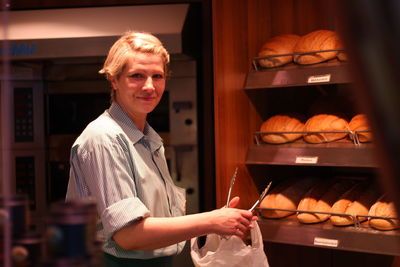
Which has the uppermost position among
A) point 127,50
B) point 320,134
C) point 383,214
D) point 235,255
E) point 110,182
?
point 127,50

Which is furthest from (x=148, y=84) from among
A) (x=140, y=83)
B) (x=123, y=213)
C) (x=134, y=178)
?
(x=123, y=213)

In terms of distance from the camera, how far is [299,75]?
2129mm

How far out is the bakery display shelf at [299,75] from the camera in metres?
2.03

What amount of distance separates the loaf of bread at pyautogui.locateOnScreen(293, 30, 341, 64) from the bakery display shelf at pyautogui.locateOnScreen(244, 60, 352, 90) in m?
0.03

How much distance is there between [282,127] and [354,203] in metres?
0.42

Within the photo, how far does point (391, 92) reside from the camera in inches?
10.6

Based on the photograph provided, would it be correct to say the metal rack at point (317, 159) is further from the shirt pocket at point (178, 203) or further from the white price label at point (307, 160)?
the shirt pocket at point (178, 203)

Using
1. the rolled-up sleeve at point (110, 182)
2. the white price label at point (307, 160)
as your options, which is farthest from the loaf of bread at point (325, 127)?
the rolled-up sleeve at point (110, 182)

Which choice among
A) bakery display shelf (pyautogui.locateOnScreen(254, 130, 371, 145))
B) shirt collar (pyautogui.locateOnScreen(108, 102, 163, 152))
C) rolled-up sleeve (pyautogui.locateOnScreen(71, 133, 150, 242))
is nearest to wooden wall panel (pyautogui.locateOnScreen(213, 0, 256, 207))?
bakery display shelf (pyautogui.locateOnScreen(254, 130, 371, 145))

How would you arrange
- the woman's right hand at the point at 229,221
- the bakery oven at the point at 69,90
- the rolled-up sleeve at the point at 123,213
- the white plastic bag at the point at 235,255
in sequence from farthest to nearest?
the bakery oven at the point at 69,90
the white plastic bag at the point at 235,255
the woman's right hand at the point at 229,221
the rolled-up sleeve at the point at 123,213

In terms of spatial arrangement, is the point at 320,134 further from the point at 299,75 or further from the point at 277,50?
the point at 277,50

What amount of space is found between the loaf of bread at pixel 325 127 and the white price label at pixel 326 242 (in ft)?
1.25

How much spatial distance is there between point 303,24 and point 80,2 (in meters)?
1.01

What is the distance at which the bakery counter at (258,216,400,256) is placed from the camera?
190 cm
